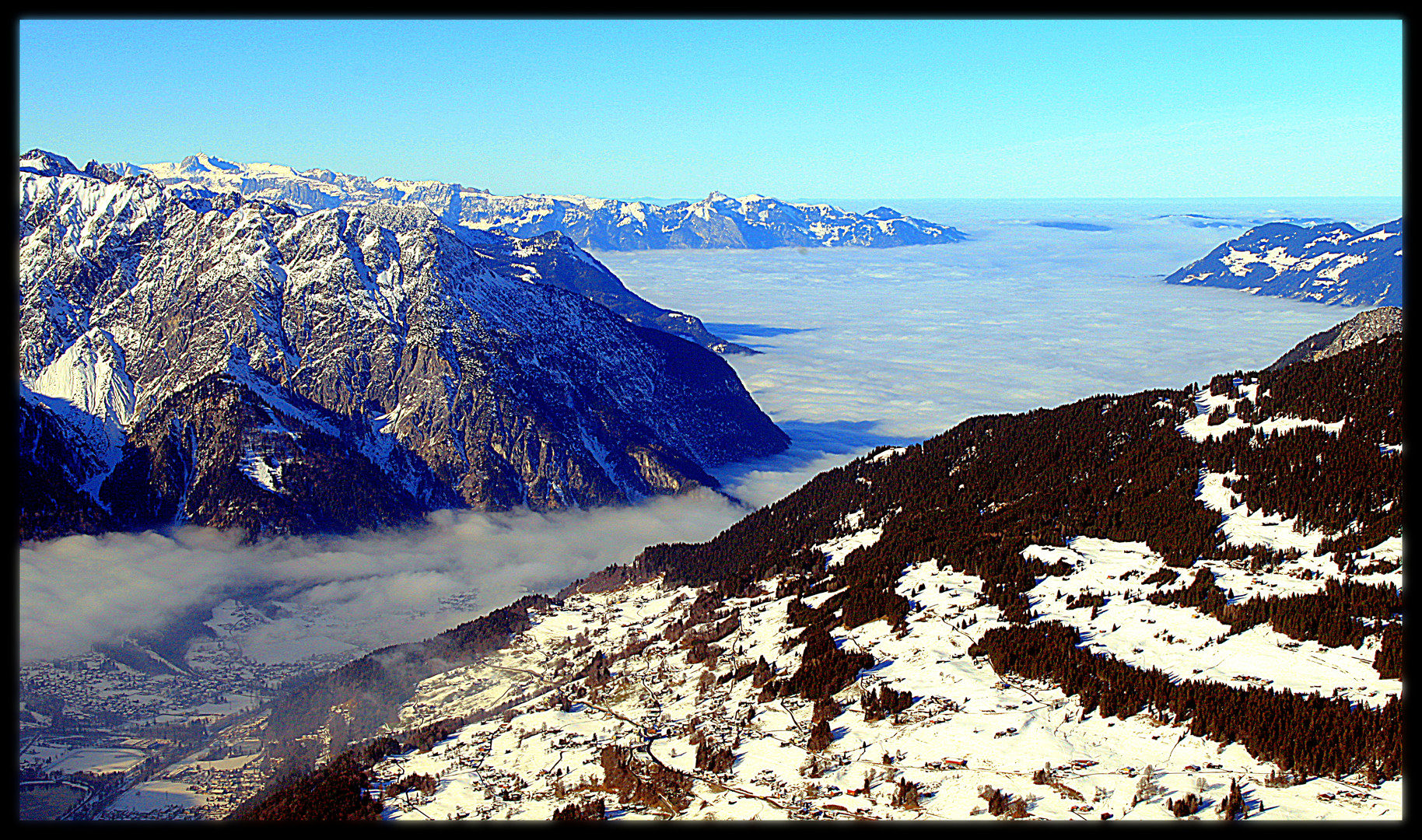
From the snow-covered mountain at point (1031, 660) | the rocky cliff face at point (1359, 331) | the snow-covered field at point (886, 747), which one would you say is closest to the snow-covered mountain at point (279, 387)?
the snow-covered mountain at point (1031, 660)

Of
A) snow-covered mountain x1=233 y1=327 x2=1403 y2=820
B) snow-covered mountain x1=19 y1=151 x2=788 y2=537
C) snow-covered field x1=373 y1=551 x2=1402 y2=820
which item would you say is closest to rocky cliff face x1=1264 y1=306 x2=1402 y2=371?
snow-covered mountain x1=233 y1=327 x2=1403 y2=820

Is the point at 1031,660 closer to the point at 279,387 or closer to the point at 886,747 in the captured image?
the point at 886,747

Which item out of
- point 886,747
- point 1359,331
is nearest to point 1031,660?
point 886,747

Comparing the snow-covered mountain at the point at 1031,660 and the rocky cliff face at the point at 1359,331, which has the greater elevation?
the rocky cliff face at the point at 1359,331

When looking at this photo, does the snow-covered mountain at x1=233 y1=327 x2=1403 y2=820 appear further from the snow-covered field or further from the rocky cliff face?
the rocky cliff face

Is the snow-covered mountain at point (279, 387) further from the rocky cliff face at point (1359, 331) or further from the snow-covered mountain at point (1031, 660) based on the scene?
the rocky cliff face at point (1359, 331)

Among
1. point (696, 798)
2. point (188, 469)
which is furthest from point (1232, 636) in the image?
point (188, 469)
